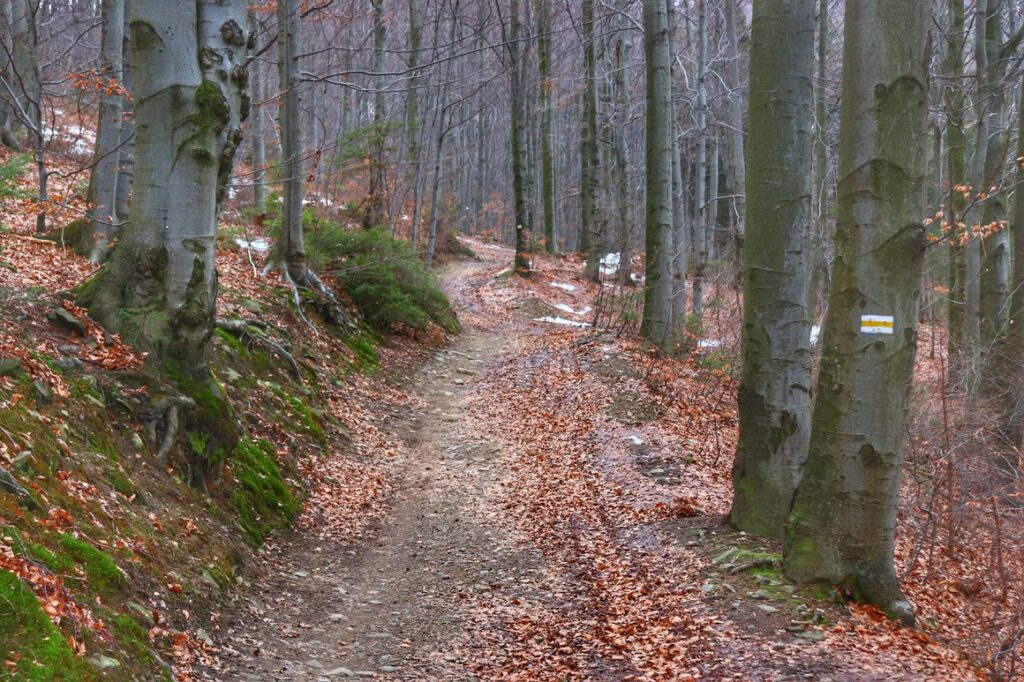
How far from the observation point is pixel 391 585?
654cm

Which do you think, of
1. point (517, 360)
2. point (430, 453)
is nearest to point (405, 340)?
point (517, 360)

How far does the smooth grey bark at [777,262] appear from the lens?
627cm

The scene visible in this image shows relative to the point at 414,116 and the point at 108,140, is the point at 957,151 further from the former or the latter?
the point at 108,140

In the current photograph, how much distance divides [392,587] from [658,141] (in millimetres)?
8642

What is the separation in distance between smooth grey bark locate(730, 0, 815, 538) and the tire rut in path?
2.11 meters

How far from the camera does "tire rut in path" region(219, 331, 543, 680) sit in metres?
5.17

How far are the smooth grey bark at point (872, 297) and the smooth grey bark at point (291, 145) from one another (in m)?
9.13

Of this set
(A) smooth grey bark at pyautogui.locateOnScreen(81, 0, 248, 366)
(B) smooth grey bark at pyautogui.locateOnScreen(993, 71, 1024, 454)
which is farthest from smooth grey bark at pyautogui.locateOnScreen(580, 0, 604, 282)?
(A) smooth grey bark at pyautogui.locateOnScreen(81, 0, 248, 366)

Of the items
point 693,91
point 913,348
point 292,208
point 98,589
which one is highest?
point 693,91

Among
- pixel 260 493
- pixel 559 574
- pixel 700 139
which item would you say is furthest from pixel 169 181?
pixel 700 139

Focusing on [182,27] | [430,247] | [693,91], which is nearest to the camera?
[182,27]

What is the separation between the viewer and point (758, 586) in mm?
5418

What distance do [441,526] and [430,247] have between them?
13.1 m

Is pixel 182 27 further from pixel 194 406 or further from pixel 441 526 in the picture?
pixel 441 526
